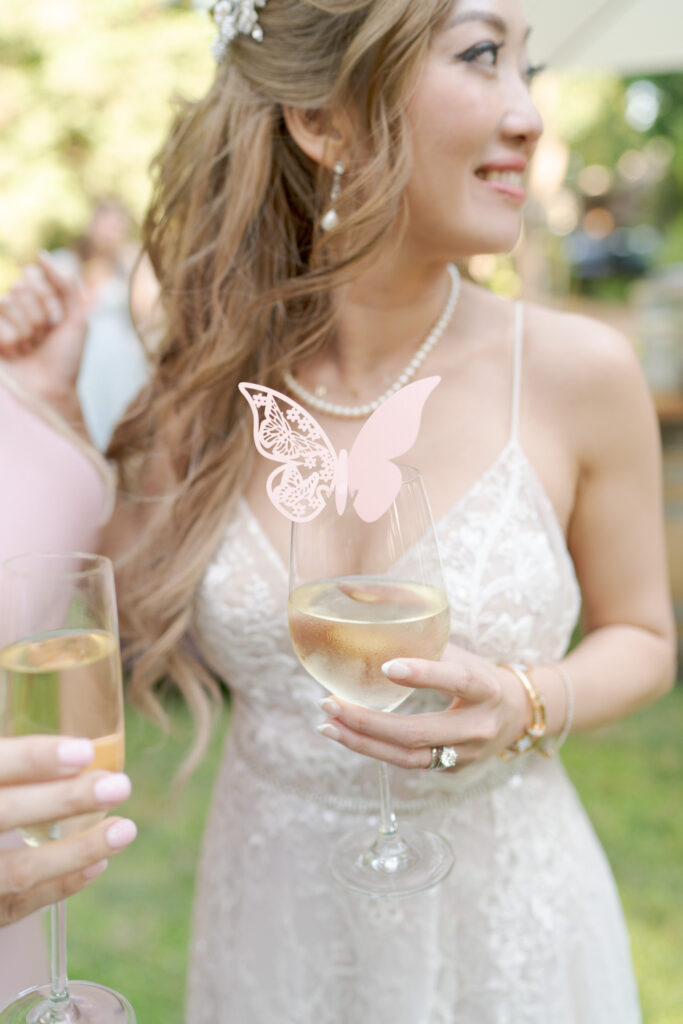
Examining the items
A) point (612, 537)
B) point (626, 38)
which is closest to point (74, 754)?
point (612, 537)

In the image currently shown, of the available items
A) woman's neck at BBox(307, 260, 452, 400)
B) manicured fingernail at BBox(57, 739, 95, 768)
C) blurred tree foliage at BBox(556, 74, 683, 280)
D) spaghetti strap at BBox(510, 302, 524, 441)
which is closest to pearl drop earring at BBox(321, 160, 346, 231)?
woman's neck at BBox(307, 260, 452, 400)

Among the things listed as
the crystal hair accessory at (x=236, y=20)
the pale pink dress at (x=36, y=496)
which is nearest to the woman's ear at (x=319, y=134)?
the crystal hair accessory at (x=236, y=20)

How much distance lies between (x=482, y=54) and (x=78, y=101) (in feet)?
37.6

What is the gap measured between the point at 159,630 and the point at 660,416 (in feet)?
11.6

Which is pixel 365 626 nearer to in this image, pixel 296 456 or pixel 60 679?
pixel 296 456

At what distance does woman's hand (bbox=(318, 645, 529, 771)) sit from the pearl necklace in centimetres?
60

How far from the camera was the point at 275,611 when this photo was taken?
1729 millimetres

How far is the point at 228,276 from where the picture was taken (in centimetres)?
194

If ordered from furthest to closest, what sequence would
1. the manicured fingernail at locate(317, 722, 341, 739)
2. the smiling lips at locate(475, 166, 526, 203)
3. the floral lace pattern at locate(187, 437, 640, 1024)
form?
the floral lace pattern at locate(187, 437, 640, 1024)
the smiling lips at locate(475, 166, 526, 203)
the manicured fingernail at locate(317, 722, 341, 739)

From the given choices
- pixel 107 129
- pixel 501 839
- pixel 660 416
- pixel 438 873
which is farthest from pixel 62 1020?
pixel 107 129

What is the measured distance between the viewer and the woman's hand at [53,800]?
37.7 inches

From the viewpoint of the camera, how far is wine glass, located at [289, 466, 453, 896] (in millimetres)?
1086

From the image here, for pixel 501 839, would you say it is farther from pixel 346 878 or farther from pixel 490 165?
pixel 490 165

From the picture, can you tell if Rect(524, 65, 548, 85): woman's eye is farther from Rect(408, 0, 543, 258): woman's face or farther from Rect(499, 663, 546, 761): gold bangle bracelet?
Rect(499, 663, 546, 761): gold bangle bracelet
